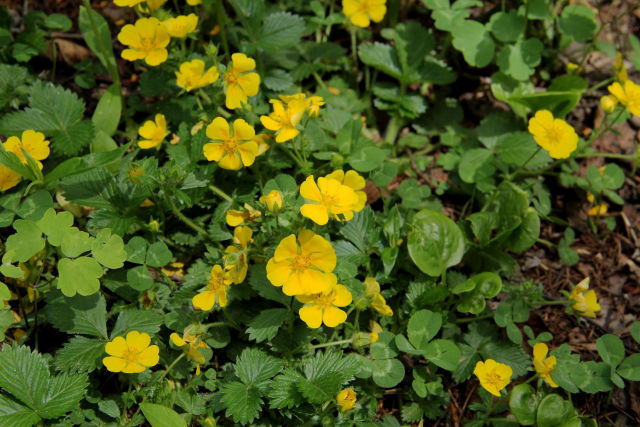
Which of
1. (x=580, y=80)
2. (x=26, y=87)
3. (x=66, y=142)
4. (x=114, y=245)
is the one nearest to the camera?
A: (x=114, y=245)

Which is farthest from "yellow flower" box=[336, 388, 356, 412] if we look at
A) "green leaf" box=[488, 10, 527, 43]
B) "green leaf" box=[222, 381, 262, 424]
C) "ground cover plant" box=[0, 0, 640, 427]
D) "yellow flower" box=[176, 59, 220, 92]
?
"green leaf" box=[488, 10, 527, 43]

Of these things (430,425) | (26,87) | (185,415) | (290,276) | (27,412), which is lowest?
(430,425)

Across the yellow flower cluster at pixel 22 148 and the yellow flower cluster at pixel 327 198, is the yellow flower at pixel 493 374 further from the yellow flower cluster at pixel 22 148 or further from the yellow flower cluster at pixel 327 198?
the yellow flower cluster at pixel 22 148

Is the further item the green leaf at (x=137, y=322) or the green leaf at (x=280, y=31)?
the green leaf at (x=280, y=31)

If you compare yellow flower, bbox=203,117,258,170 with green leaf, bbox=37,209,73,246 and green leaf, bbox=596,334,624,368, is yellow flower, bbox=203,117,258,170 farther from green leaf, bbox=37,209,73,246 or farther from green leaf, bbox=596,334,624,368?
green leaf, bbox=596,334,624,368

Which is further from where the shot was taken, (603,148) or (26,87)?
(603,148)

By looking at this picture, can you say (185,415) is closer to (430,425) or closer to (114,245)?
(114,245)

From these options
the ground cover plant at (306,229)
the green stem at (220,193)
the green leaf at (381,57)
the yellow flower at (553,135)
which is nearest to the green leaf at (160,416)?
the ground cover plant at (306,229)

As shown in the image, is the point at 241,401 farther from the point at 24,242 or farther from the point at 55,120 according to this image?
the point at 55,120

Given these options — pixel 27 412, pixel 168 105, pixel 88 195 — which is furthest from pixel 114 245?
pixel 168 105
